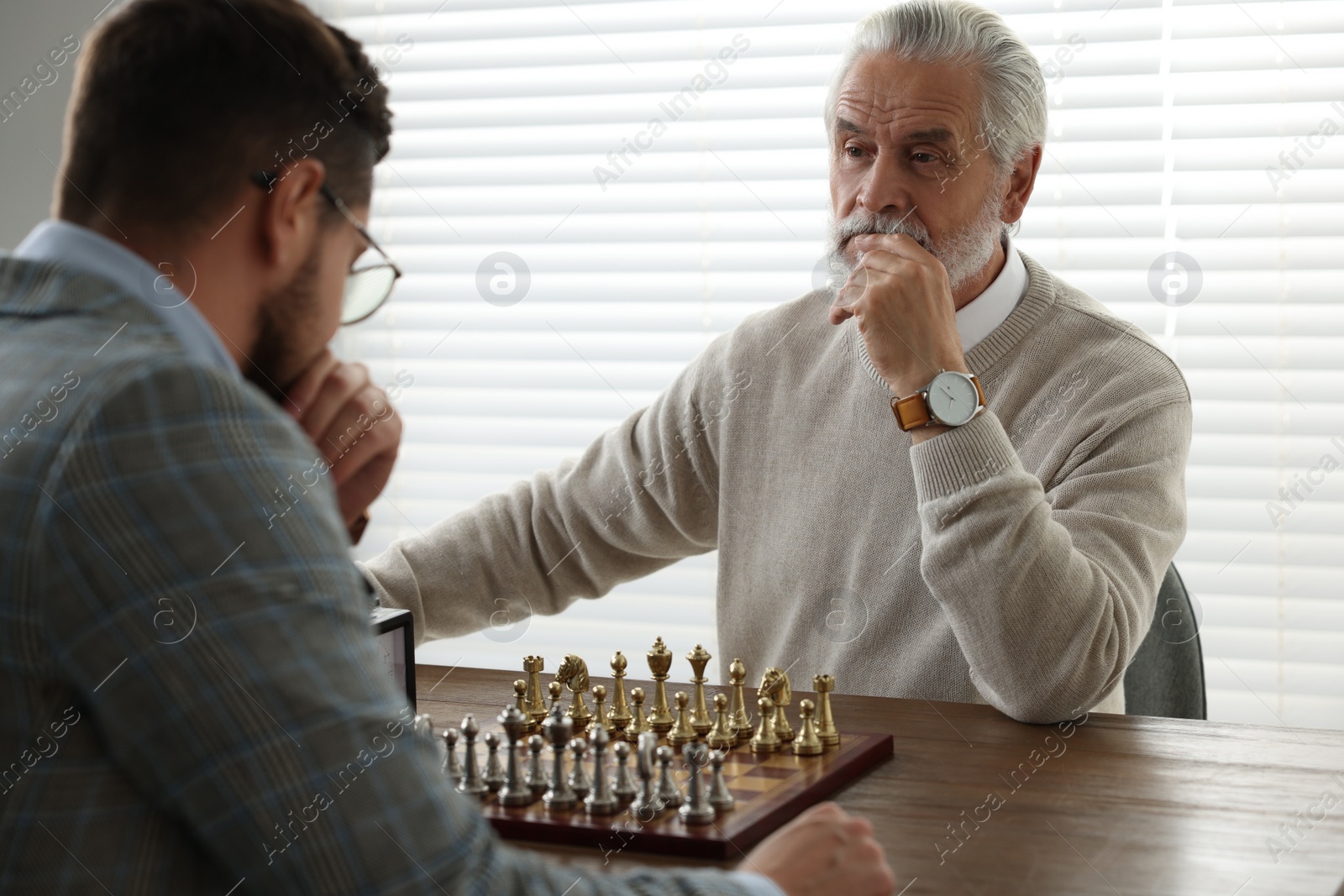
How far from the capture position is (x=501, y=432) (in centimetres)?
339

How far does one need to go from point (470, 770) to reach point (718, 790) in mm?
266

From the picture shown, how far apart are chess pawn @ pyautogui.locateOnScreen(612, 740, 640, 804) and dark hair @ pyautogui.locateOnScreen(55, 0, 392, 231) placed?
63 cm

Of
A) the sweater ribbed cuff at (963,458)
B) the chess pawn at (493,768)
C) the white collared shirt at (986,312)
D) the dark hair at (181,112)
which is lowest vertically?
the chess pawn at (493,768)

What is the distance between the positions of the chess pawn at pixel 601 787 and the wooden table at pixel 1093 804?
47 millimetres

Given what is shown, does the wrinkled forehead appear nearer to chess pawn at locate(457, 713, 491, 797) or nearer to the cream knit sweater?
the cream knit sweater

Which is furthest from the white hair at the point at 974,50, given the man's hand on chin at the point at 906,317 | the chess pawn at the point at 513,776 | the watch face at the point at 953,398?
the chess pawn at the point at 513,776

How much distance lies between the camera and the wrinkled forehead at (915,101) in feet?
6.88

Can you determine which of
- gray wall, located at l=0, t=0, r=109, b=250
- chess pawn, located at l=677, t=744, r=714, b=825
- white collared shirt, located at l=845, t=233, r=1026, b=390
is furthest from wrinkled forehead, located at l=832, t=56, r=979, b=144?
gray wall, located at l=0, t=0, r=109, b=250

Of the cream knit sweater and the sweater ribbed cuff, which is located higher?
the sweater ribbed cuff

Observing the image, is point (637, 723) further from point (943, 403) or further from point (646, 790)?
point (943, 403)

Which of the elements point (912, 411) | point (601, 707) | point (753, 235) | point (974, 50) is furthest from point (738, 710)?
point (753, 235)

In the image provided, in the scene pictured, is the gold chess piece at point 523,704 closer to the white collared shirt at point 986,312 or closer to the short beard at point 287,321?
the short beard at point 287,321

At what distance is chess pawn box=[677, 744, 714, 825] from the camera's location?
126 centimetres

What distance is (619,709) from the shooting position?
1.63m
